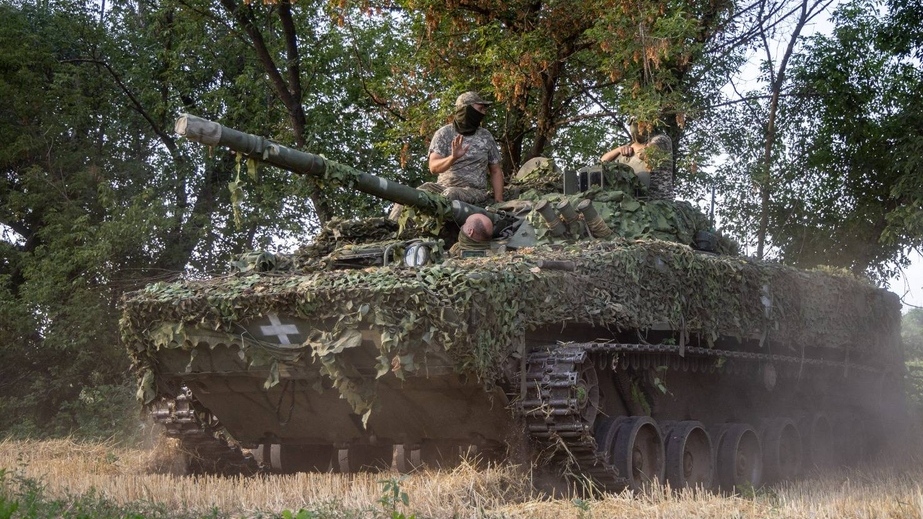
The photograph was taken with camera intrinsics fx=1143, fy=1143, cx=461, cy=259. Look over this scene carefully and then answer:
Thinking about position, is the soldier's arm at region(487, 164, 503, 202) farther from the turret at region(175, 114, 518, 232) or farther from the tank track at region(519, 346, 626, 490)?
the tank track at region(519, 346, 626, 490)

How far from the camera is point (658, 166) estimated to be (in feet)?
42.1

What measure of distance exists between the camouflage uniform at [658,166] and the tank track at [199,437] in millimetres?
5136

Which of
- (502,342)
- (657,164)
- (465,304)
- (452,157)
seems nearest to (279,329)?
(465,304)

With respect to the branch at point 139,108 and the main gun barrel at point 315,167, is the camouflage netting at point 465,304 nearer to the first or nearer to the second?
the main gun barrel at point 315,167

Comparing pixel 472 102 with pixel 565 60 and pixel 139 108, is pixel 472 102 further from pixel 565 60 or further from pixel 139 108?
pixel 139 108

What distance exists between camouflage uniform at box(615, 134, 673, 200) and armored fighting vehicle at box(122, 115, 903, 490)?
442 mm

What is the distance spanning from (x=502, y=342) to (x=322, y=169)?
223 cm

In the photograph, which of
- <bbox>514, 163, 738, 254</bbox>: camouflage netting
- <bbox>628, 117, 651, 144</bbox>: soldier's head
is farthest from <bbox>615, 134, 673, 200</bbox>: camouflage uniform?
<bbox>628, 117, 651, 144</bbox>: soldier's head

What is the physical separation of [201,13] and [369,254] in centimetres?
1028

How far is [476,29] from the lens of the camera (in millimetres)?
17766

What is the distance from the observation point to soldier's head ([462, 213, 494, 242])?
10258 mm

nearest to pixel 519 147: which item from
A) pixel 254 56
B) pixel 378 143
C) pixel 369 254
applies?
pixel 378 143

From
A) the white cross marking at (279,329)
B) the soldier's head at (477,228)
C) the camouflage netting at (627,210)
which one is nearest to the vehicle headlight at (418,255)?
the white cross marking at (279,329)

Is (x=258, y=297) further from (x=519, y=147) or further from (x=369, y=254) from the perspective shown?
(x=519, y=147)
